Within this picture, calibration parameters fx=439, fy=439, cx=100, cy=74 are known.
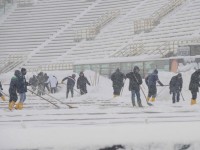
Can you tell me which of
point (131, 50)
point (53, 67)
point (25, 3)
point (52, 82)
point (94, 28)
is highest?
point (25, 3)

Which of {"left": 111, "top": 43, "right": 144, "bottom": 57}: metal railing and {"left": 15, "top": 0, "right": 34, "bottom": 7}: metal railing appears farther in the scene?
{"left": 15, "top": 0, "right": 34, "bottom": 7}: metal railing

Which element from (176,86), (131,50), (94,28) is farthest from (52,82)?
(94,28)

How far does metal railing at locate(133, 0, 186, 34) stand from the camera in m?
35.5

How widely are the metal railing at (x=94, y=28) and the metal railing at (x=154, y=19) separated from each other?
4.64 m

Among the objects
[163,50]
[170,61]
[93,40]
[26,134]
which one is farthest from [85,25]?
[26,134]

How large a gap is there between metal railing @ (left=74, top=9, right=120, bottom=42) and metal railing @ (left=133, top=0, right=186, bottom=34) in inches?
183

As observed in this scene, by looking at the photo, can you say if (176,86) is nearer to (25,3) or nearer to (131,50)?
(131,50)

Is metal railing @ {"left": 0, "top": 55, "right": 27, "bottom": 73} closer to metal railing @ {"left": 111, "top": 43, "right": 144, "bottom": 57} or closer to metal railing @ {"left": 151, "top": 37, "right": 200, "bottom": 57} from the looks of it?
metal railing @ {"left": 111, "top": 43, "right": 144, "bottom": 57}

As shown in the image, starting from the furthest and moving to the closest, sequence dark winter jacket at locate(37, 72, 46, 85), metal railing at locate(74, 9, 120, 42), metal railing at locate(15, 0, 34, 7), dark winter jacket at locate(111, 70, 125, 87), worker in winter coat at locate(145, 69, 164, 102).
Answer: metal railing at locate(15, 0, 34, 7)
metal railing at locate(74, 9, 120, 42)
dark winter jacket at locate(37, 72, 46, 85)
dark winter jacket at locate(111, 70, 125, 87)
worker in winter coat at locate(145, 69, 164, 102)

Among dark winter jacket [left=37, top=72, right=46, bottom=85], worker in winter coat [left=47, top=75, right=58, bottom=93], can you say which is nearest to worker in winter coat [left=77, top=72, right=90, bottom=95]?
worker in winter coat [left=47, top=75, right=58, bottom=93]

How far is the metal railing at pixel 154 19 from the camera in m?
35.5

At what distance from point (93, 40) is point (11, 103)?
1004 inches

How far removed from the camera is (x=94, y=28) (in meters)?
39.7

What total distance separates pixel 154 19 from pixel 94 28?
6.35m
